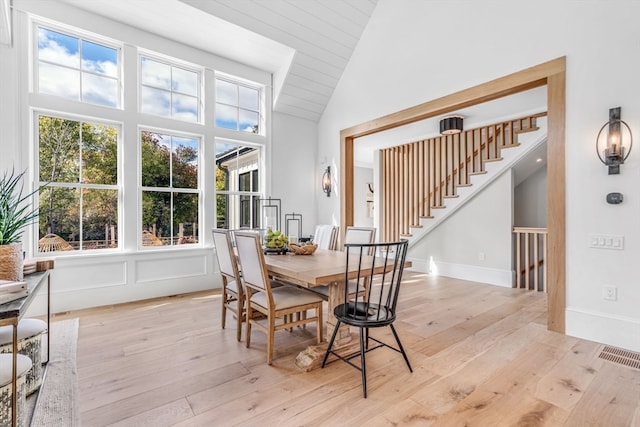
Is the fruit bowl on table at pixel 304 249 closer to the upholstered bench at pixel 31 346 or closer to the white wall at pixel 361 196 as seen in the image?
the upholstered bench at pixel 31 346

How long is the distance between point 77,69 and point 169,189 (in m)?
1.71

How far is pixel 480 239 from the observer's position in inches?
205

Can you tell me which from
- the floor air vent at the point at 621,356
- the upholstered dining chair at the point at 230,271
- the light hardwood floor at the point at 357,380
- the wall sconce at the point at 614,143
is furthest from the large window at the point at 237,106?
the floor air vent at the point at 621,356

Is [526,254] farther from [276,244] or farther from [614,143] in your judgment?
[276,244]

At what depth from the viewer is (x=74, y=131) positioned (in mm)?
3740

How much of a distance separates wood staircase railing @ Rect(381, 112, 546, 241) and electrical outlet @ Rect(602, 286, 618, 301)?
2.74 meters

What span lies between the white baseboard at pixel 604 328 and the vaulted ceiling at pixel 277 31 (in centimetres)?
445

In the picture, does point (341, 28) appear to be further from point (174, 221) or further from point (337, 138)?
point (174, 221)

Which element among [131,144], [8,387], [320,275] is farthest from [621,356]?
[131,144]

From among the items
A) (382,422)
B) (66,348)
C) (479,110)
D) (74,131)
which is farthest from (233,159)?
(382,422)

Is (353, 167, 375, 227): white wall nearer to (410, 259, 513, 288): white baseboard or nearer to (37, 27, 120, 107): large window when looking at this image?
(410, 259, 513, 288): white baseboard

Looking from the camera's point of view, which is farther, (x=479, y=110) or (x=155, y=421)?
(x=479, y=110)

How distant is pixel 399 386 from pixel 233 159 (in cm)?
402

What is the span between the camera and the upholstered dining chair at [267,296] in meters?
2.31
